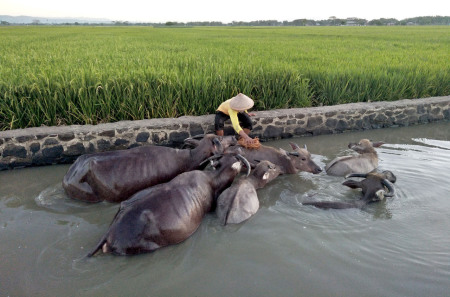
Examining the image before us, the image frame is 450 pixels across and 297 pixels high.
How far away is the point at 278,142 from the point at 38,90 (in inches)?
177

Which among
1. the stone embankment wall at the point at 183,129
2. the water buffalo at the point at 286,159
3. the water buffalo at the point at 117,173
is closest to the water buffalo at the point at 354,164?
the water buffalo at the point at 286,159

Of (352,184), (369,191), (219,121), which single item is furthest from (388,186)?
(219,121)

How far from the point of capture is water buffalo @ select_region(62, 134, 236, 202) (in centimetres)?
441

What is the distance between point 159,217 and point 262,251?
1.08 m

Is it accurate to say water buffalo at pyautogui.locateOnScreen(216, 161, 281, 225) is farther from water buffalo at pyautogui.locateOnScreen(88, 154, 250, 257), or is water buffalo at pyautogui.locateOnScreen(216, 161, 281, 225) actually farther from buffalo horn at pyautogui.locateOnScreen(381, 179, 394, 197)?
buffalo horn at pyautogui.locateOnScreen(381, 179, 394, 197)

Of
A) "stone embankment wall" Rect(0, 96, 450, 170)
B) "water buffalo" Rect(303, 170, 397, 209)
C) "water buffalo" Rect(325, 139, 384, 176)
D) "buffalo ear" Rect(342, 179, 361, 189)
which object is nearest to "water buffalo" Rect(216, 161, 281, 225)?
"water buffalo" Rect(303, 170, 397, 209)

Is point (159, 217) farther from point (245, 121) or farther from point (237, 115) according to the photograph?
point (245, 121)

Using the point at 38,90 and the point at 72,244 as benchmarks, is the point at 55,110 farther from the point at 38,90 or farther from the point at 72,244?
the point at 72,244

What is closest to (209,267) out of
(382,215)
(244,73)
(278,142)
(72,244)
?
(72,244)

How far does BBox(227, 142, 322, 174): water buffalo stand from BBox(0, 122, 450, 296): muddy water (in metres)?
0.42

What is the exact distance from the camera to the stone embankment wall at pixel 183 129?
19.2 feet

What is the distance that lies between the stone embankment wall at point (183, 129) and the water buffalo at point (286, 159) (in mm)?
1413

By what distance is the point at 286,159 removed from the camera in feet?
18.1

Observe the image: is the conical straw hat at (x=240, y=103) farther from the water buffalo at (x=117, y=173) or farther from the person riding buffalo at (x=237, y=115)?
the water buffalo at (x=117, y=173)
